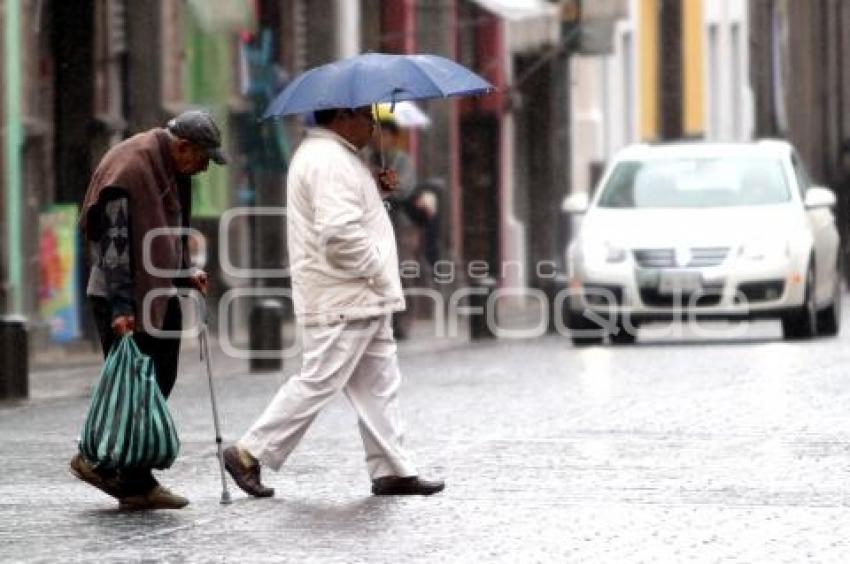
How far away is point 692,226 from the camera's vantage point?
952 inches

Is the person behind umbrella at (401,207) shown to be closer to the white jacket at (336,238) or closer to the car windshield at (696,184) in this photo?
the car windshield at (696,184)

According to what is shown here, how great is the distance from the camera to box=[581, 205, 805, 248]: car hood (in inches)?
949

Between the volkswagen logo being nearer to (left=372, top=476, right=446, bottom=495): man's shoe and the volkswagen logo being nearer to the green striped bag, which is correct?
(left=372, top=476, right=446, bottom=495): man's shoe

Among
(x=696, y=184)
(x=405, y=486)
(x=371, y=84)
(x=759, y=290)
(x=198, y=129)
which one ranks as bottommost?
(x=405, y=486)

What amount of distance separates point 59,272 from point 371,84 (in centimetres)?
1263

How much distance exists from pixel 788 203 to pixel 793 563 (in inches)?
588

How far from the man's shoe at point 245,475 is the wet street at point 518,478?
120 millimetres

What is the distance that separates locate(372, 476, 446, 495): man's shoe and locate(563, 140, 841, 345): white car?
38.1 feet

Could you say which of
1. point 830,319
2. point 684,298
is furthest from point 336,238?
point 830,319

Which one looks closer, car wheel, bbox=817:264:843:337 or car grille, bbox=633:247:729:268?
car grille, bbox=633:247:729:268

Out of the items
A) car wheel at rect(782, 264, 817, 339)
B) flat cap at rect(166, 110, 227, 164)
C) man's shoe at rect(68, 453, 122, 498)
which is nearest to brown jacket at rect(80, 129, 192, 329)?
flat cap at rect(166, 110, 227, 164)

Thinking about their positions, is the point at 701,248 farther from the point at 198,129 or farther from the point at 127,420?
the point at 127,420

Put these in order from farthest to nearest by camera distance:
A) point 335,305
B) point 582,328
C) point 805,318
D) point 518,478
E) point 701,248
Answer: point 582,328, point 805,318, point 701,248, point 518,478, point 335,305

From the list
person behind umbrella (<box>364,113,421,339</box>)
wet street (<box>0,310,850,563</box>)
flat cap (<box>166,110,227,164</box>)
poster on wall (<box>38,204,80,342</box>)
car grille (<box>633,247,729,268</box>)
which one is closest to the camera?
wet street (<box>0,310,850,563</box>)
